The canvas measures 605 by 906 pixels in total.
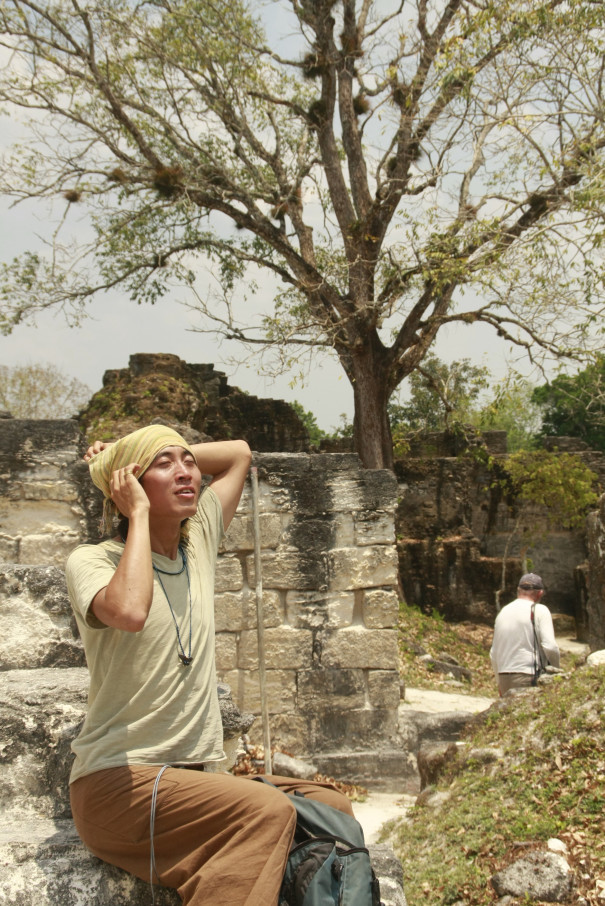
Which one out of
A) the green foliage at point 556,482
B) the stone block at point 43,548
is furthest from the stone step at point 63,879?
the green foliage at point 556,482

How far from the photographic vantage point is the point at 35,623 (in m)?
2.95

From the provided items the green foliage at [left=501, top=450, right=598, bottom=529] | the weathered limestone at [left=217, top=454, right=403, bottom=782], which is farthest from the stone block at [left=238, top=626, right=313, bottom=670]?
the green foliage at [left=501, top=450, right=598, bottom=529]

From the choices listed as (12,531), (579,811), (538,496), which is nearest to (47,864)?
(579,811)

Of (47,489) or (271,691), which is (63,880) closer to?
(47,489)

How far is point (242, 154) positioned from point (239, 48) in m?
1.61

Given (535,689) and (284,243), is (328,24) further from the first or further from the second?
(535,689)

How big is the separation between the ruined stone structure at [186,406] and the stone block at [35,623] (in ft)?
22.0

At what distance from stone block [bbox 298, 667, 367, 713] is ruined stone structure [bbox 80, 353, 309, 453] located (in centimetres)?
489

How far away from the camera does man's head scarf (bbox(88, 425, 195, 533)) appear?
212 centimetres

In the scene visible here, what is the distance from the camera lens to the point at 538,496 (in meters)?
16.1

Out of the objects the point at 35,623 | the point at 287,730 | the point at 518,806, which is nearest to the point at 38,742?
the point at 35,623

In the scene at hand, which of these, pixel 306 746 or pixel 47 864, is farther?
pixel 306 746

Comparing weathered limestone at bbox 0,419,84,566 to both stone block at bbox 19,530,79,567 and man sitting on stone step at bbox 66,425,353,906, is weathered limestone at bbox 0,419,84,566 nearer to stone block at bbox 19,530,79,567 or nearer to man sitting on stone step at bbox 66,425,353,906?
stone block at bbox 19,530,79,567

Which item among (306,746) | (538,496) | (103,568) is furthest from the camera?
(538,496)
